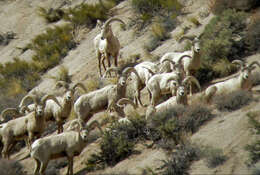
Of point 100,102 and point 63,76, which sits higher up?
point 63,76

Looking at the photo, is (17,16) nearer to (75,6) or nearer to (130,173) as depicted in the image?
(75,6)

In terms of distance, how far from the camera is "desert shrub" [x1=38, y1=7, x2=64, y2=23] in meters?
32.5

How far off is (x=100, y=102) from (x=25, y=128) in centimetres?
253

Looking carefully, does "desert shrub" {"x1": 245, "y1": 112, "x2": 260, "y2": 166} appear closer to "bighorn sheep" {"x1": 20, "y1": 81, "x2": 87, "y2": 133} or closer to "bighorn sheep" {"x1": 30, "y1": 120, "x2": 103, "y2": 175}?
"bighorn sheep" {"x1": 30, "y1": 120, "x2": 103, "y2": 175}

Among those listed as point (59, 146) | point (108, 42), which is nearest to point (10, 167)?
point (59, 146)

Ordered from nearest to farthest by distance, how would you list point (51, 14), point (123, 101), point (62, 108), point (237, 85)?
point (237, 85) → point (123, 101) → point (62, 108) → point (51, 14)

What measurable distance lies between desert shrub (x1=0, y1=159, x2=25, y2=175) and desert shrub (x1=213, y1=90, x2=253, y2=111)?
617 cm

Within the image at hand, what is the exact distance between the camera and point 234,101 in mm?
12219

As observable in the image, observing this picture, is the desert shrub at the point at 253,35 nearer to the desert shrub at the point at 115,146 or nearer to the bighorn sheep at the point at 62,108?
the desert shrub at the point at 115,146

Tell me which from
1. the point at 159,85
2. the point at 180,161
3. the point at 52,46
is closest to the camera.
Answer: the point at 180,161

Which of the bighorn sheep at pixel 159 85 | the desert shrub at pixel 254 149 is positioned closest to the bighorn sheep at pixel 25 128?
the bighorn sheep at pixel 159 85

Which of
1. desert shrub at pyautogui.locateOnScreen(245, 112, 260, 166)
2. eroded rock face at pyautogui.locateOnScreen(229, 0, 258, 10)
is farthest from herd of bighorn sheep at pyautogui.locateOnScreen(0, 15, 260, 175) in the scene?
eroded rock face at pyautogui.locateOnScreen(229, 0, 258, 10)

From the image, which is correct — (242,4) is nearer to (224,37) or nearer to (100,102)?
(224,37)

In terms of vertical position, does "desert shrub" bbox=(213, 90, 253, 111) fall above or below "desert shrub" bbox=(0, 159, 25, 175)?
above
